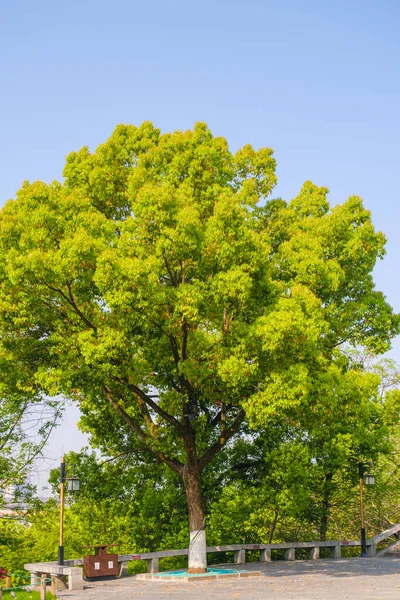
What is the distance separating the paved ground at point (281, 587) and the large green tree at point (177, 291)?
7.28 feet

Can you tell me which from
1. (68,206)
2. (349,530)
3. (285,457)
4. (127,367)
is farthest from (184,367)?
(349,530)

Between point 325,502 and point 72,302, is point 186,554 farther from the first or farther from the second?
point 72,302

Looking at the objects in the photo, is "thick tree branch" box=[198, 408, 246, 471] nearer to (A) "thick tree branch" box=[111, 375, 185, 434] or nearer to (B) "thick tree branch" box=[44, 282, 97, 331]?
(A) "thick tree branch" box=[111, 375, 185, 434]

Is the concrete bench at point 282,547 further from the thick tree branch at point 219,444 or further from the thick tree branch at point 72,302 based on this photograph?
the thick tree branch at point 72,302

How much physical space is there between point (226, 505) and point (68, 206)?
11.7 metres

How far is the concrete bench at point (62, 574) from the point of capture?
1819 centimetres

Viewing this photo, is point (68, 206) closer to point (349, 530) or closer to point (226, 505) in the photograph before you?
point (226, 505)

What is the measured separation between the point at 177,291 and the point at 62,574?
8.02 meters

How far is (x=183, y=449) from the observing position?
22.6m

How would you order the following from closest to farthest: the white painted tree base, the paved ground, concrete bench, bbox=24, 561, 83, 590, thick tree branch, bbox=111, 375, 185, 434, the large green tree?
the paved ground < the large green tree < concrete bench, bbox=24, 561, 83, 590 < thick tree branch, bbox=111, 375, 185, 434 < the white painted tree base

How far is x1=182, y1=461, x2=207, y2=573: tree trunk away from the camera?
19.8 m

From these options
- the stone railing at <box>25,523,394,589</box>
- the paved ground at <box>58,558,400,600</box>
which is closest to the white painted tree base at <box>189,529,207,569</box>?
the paved ground at <box>58,558,400,600</box>

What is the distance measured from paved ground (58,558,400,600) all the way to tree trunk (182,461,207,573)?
123 cm

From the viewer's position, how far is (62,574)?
18.6 m
